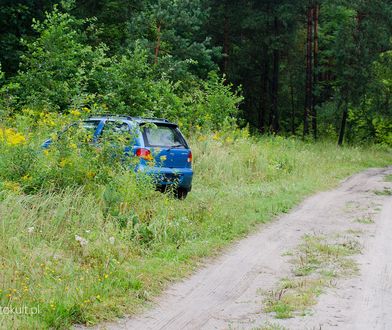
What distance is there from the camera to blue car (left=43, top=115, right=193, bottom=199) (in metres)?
10.2

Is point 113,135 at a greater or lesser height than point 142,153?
greater

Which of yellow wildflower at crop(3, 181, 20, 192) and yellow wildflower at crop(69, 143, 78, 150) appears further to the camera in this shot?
yellow wildflower at crop(69, 143, 78, 150)

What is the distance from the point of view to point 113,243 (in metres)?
6.99

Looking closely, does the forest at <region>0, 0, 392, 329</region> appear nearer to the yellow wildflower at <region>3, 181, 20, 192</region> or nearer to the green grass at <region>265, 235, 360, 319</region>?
the yellow wildflower at <region>3, 181, 20, 192</region>

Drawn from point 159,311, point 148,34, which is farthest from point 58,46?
point 159,311

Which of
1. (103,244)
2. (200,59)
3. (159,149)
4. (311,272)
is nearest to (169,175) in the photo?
(159,149)

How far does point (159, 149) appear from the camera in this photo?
34.8ft

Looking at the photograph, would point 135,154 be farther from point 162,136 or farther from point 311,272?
point 311,272

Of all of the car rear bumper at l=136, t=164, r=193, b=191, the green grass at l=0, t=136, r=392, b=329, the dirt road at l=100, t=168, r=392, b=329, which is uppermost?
the car rear bumper at l=136, t=164, r=193, b=191

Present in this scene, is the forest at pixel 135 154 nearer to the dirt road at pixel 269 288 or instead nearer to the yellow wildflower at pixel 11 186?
the yellow wildflower at pixel 11 186

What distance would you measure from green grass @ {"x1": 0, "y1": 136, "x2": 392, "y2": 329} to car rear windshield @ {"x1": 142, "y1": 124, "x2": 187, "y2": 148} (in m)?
1.29

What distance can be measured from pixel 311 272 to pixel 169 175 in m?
4.57

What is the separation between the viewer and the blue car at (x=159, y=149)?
403 inches

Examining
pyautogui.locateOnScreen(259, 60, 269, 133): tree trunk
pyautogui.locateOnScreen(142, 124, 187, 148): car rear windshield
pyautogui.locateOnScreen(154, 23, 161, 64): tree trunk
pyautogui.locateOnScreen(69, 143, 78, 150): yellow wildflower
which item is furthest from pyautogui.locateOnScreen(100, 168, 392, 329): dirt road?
pyautogui.locateOnScreen(259, 60, 269, 133): tree trunk
